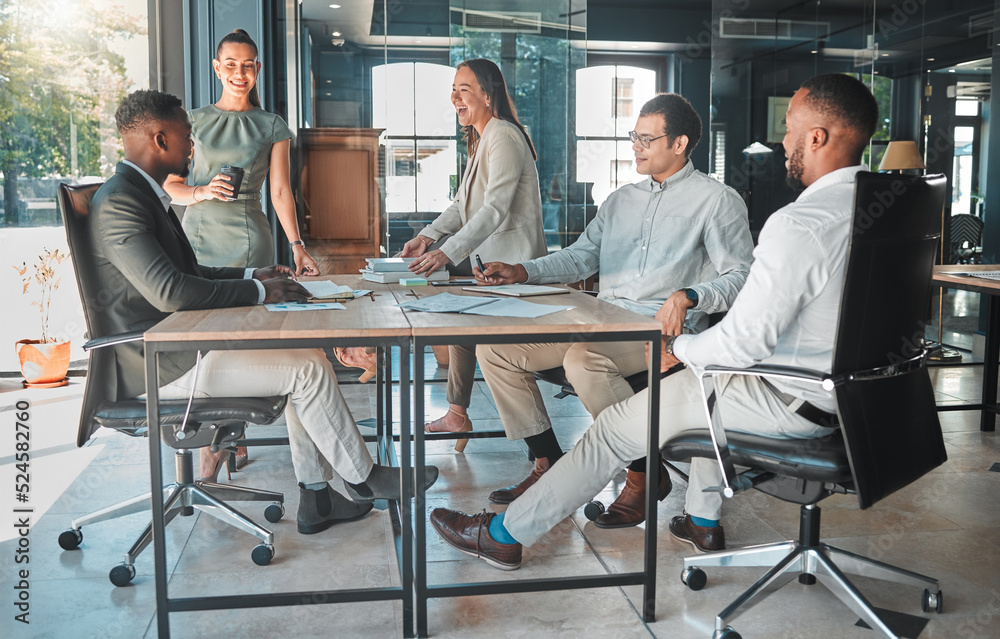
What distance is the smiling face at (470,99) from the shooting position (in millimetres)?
3457

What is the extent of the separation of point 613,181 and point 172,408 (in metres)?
5.82

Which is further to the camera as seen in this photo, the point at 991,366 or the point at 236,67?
the point at 991,366

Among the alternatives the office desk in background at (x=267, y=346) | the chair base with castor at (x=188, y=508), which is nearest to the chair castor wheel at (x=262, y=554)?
the chair base with castor at (x=188, y=508)

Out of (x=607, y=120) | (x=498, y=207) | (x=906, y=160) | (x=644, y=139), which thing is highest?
(x=607, y=120)

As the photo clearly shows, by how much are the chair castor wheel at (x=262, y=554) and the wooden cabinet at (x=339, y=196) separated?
332 cm

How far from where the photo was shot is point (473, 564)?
261cm

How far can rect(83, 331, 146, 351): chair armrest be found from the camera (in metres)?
2.33

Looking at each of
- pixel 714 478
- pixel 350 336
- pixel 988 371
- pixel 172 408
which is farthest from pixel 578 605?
pixel 988 371

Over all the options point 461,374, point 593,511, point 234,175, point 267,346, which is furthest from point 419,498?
point 461,374

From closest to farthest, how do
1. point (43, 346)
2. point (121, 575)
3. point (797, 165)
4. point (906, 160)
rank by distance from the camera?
point (797, 165)
point (121, 575)
point (43, 346)
point (906, 160)

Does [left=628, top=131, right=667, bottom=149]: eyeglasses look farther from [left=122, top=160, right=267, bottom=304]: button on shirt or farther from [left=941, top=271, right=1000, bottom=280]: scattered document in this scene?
[left=941, top=271, right=1000, bottom=280]: scattered document

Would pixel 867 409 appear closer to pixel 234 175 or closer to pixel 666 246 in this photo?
pixel 666 246

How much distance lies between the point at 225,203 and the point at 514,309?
1728mm

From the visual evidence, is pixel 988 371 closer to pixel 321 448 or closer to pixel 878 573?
pixel 878 573
